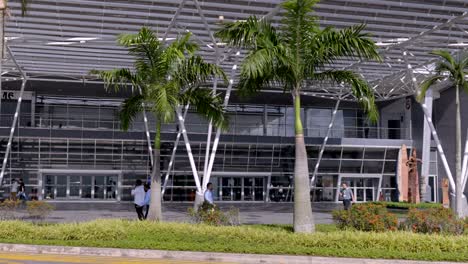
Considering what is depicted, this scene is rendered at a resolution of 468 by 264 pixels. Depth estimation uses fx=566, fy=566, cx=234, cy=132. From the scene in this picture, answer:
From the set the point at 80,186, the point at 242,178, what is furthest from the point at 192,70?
the point at 242,178

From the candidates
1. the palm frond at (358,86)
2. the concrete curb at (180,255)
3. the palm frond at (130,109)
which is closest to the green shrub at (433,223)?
the palm frond at (358,86)

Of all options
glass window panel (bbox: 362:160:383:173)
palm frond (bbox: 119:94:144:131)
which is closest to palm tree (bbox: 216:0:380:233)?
palm frond (bbox: 119:94:144:131)

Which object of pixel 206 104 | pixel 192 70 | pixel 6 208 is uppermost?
pixel 192 70

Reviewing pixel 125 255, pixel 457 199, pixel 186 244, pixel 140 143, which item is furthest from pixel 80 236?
pixel 140 143

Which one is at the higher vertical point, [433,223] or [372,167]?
[372,167]

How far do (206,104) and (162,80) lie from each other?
61.0 inches

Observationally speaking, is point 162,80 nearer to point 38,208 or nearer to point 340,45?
point 38,208

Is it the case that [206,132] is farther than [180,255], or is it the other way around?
[206,132]

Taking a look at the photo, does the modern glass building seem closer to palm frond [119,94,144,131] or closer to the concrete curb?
palm frond [119,94,144,131]

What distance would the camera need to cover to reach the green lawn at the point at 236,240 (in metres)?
12.0

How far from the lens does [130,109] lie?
17109 millimetres

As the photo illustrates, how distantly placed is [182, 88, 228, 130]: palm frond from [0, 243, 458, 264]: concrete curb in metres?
5.70

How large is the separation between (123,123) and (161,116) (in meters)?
2.37

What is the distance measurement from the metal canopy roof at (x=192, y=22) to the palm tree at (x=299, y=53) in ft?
16.8
